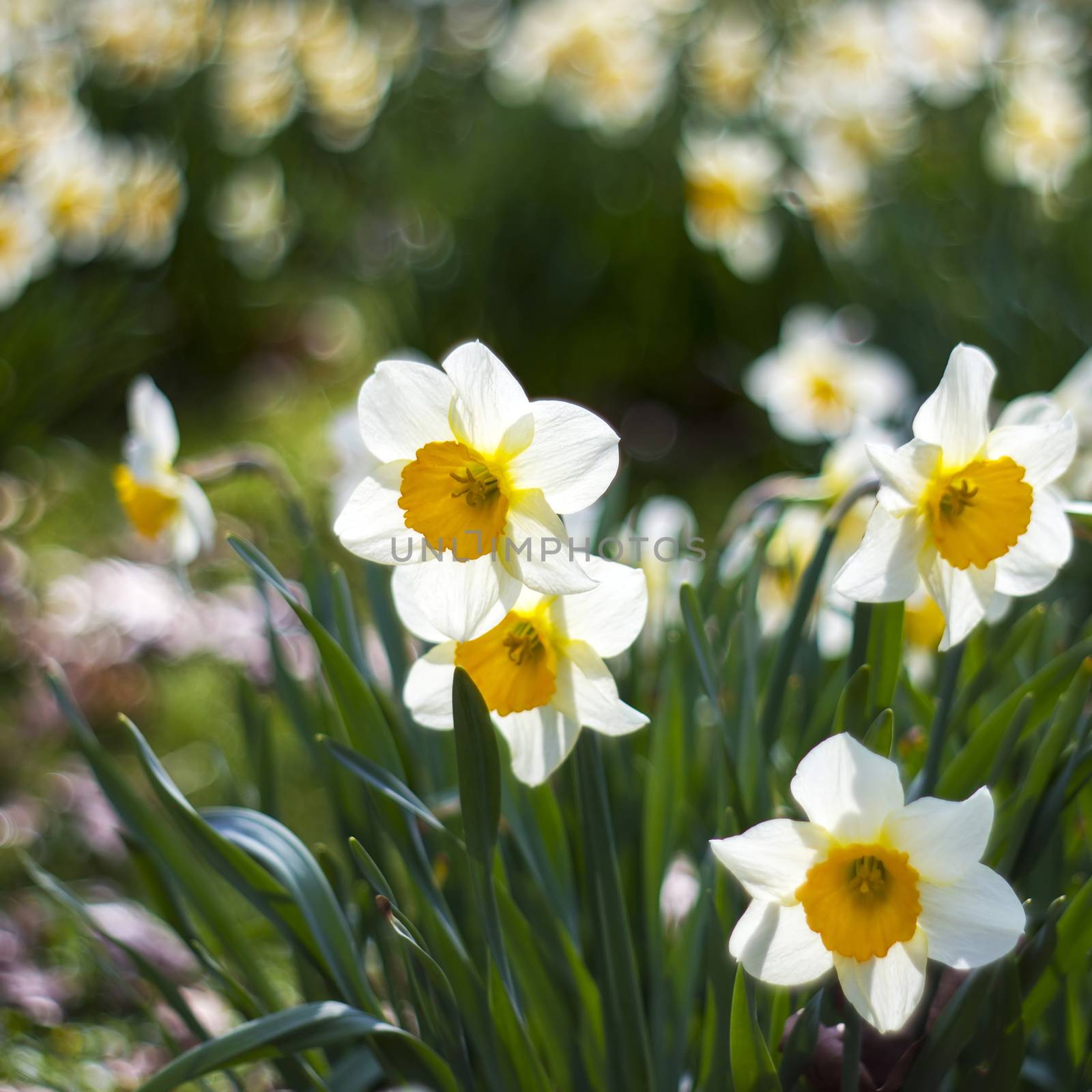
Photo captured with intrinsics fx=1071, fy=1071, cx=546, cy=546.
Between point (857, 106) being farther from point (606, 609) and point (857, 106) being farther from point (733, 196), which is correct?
point (606, 609)

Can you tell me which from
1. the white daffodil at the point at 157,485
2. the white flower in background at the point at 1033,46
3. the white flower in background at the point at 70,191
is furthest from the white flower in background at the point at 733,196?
the white daffodil at the point at 157,485

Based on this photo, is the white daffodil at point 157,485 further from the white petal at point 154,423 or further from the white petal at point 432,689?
the white petal at point 432,689

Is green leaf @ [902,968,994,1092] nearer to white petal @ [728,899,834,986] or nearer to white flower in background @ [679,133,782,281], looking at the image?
white petal @ [728,899,834,986]

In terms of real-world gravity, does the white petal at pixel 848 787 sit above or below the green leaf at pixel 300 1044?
above

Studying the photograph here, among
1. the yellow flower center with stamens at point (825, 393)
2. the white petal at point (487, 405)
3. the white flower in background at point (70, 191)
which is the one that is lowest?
the white petal at point (487, 405)

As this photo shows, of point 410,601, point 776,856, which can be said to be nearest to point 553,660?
point 410,601

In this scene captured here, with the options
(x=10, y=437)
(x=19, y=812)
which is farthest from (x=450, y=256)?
(x=19, y=812)

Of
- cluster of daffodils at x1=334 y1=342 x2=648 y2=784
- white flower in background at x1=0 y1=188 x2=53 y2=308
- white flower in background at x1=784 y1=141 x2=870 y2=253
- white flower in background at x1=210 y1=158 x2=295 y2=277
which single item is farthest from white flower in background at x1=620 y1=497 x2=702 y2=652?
white flower in background at x1=210 y1=158 x2=295 y2=277

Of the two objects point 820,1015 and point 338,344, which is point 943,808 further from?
point 338,344
